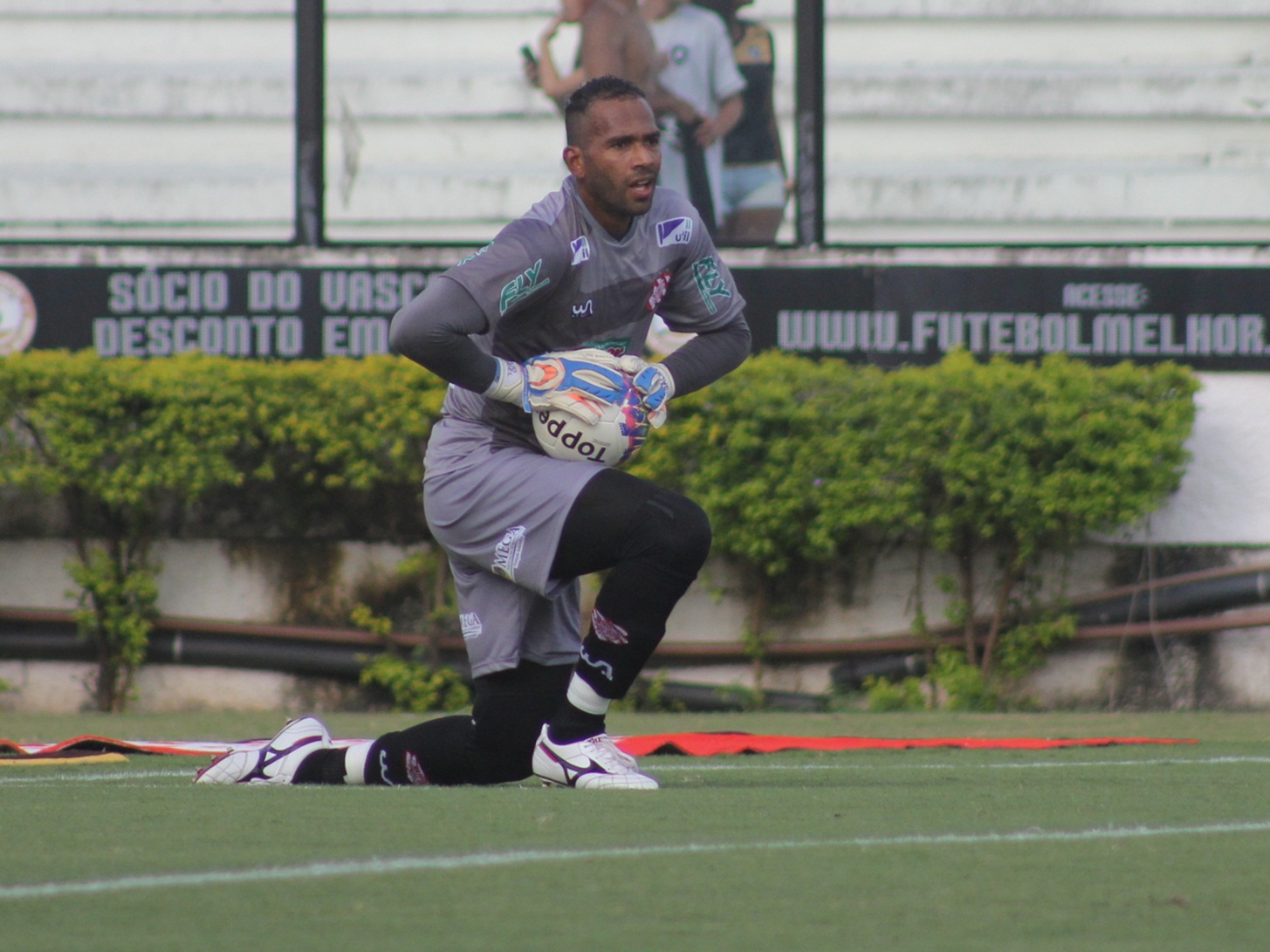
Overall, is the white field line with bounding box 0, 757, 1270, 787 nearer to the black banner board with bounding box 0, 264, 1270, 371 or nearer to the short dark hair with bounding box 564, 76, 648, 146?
the short dark hair with bounding box 564, 76, 648, 146

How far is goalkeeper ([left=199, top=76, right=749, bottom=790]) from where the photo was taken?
4.63 m

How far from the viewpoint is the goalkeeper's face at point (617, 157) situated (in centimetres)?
473

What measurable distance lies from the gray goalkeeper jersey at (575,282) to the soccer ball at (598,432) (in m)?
0.16

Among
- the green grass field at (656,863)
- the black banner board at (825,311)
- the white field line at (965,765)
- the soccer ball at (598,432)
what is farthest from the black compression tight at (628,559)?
the black banner board at (825,311)

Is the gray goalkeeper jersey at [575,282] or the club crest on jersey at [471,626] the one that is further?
the club crest on jersey at [471,626]

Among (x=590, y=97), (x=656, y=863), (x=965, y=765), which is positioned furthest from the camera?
(x=965, y=765)

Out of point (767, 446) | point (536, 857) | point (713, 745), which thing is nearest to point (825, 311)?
point (767, 446)

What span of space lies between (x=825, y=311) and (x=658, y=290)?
4.38 metres

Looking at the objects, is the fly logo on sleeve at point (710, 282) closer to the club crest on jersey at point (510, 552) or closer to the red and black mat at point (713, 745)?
the club crest on jersey at point (510, 552)

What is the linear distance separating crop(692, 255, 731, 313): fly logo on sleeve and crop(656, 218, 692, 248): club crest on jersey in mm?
107

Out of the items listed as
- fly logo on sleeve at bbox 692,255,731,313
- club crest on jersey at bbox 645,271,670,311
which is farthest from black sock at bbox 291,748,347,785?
fly logo on sleeve at bbox 692,255,731,313

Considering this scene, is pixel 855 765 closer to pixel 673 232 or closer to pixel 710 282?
pixel 710 282

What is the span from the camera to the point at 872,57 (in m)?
9.53

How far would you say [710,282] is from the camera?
512cm
